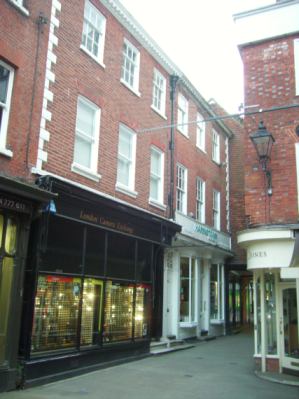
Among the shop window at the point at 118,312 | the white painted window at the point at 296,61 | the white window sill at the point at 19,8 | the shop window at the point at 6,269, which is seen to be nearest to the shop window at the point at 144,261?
the shop window at the point at 118,312

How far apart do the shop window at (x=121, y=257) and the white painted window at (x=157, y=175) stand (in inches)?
104

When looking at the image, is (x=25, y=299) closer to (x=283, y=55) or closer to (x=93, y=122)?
(x=93, y=122)

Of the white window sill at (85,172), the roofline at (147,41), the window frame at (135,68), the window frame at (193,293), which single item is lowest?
Answer: the window frame at (193,293)

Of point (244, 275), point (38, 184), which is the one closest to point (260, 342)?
point (38, 184)

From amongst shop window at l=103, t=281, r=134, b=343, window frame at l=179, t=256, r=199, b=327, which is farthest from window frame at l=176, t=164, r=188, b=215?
shop window at l=103, t=281, r=134, b=343

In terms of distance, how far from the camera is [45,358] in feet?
30.8

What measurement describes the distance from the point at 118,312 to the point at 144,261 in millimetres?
2109

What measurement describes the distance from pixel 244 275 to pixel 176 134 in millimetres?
12062

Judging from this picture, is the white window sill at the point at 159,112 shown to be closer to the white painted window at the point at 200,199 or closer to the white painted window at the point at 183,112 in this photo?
the white painted window at the point at 183,112

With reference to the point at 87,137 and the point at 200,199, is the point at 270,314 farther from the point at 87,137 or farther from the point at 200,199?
the point at 200,199

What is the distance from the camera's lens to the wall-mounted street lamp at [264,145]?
11.1 meters

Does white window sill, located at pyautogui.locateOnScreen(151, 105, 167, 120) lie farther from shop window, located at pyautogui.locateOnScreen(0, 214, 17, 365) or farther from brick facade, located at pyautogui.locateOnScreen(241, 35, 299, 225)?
shop window, located at pyautogui.locateOnScreen(0, 214, 17, 365)

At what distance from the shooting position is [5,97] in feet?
30.5

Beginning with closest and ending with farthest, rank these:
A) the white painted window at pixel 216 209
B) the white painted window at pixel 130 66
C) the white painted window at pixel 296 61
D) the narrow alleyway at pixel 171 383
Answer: the narrow alleyway at pixel 171 383 < the white painted window at pixel 296 61 < the white painted window at pixel 130 66 < the white painted window at pixel 216 209
